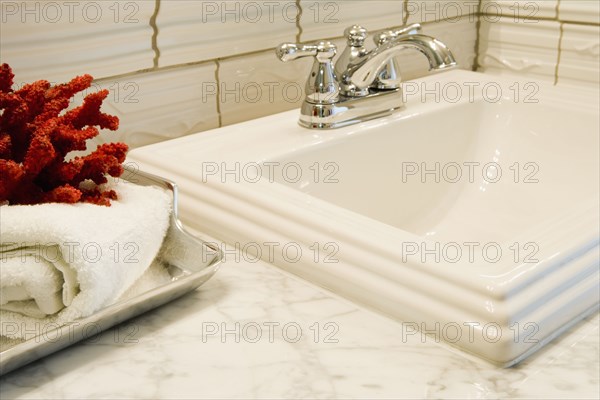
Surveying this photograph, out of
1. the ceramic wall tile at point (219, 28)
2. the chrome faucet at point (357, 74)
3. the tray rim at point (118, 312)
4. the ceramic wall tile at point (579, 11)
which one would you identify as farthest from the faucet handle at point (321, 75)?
the ceramic wall tile at point (579, 11)

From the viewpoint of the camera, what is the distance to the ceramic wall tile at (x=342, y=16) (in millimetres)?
1011

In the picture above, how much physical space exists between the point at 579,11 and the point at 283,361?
2.81 feet

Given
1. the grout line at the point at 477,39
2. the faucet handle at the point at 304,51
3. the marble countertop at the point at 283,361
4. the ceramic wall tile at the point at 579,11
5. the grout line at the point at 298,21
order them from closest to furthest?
the marble countertop at the point at 283,361 → the faucet handle at the point at 304,51 → the grout line at the point at 298,21 → the ceramic wall tile at the point at 579,11 → the grout line at the point at 477,39

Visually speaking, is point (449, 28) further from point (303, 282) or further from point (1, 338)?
point (1, 338)

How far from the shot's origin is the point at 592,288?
57 centimetres

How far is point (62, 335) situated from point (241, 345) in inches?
4.8

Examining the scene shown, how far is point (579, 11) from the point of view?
113cm

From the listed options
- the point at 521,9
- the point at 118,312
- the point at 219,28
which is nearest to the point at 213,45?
the point at 219,28

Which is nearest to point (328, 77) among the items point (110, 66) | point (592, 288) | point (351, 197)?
point (351, 197)

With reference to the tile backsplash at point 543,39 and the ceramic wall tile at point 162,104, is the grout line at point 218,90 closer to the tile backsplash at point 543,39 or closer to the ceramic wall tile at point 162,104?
the ceramic wall tile at point 162,104

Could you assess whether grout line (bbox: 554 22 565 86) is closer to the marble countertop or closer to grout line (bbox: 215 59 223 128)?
grout line (bbox: 215 59 223 128)

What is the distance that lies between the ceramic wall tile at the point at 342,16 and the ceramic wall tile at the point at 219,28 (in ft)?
0.09

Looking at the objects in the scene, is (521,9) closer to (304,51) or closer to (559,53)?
(559,53)

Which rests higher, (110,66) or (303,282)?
(110,66)
